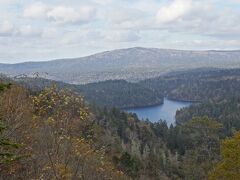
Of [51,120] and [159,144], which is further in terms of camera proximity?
[159,144]

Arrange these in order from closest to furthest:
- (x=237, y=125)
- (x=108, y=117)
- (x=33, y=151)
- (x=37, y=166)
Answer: (x=37, y=166) → (x=33, y=151) → (x=108, y=117) → (x=237, y=125)

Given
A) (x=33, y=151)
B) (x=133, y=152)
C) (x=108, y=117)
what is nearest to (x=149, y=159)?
(x=133, y=152)

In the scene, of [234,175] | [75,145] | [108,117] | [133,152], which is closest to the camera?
[75,145]

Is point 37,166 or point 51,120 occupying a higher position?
point 51,120

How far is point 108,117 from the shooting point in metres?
132

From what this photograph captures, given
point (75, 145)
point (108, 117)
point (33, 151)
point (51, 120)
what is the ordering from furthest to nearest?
point (108, 117)
point (33, 151)
point (75, 145)
point (51, 120)

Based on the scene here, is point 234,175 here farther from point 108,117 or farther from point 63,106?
point 108,117

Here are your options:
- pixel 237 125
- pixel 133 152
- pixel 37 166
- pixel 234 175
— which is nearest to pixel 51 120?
pixel 37 166

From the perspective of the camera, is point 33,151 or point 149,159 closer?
point 33,151

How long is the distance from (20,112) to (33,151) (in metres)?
1.90

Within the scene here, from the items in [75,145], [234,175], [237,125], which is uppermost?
[75,145]

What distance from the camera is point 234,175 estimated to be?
28672mm

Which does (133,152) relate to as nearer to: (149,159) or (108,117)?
(149,159)

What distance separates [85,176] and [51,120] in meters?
3.95
